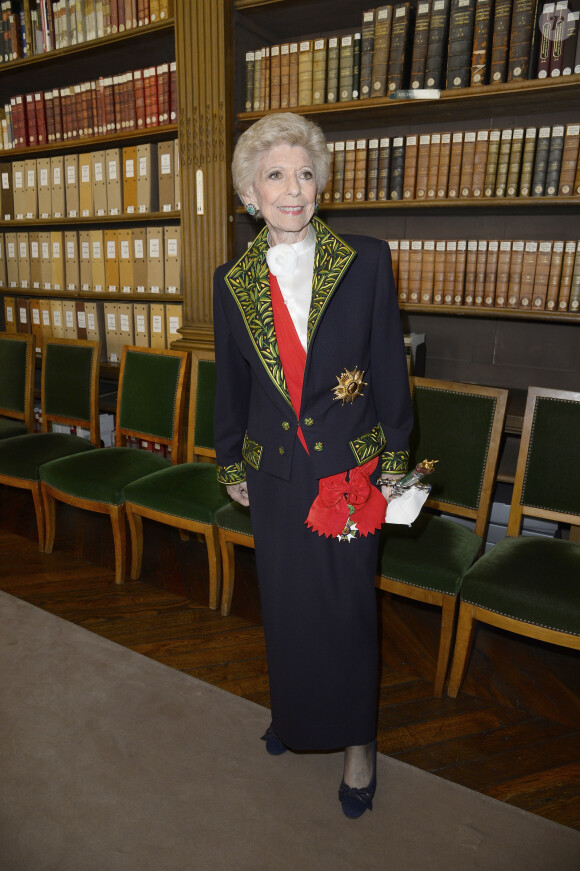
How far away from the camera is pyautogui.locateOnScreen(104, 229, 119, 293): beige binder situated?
3.31 metres

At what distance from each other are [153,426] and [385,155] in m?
1.50

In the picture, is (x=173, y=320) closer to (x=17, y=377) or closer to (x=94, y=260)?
(x=94, y=260)

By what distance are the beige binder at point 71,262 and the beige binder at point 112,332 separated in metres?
0.25

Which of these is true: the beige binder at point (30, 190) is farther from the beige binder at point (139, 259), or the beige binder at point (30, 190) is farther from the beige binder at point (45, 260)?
the beige binder at point (139, 259)

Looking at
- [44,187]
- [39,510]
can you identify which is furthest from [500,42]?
[39,510]

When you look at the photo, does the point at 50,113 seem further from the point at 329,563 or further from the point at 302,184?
the point at 329,563

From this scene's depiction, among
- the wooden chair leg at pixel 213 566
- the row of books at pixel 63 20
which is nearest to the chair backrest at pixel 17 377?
the wooden chair leg at pixel 213 566

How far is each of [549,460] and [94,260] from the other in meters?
2.61

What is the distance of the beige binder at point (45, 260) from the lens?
359 cm

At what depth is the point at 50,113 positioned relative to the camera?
3389 mm

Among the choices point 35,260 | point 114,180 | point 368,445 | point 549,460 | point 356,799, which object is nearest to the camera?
point 368,445

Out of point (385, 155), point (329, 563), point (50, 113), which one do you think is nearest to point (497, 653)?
point (329, 563)

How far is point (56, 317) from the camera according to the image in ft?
11.9

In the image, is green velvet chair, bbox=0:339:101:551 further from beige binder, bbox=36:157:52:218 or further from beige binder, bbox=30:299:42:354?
beige binder, bbox=36:157:52:218
